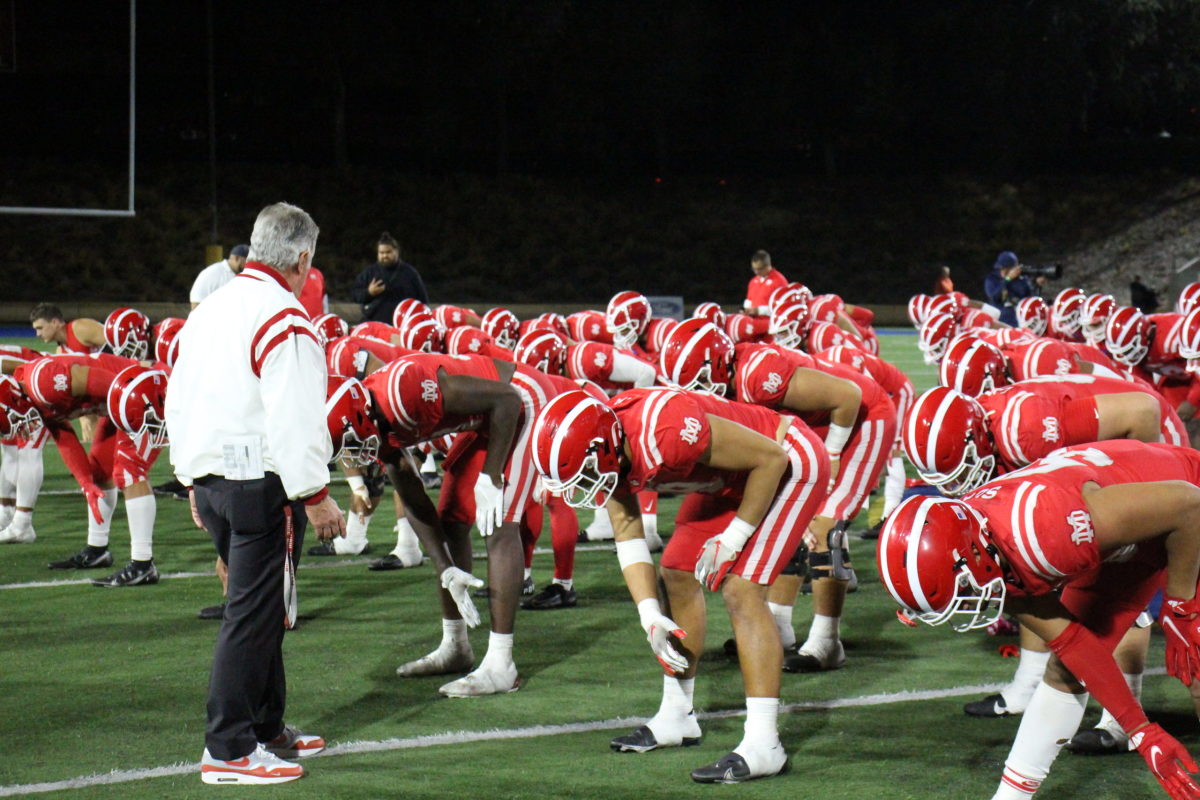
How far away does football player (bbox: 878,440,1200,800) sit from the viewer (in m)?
4.02

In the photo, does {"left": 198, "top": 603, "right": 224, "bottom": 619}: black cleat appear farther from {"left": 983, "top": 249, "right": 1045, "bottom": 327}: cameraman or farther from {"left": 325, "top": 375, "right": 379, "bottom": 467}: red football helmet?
{"left": 983, "top": 249, "right": 1045, "bottom": 327}: cameraman

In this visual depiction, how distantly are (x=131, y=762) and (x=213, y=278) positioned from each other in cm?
783

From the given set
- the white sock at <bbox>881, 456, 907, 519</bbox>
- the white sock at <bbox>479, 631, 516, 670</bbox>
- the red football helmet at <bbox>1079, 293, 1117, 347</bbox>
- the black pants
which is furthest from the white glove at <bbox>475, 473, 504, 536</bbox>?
the red football helmet at <bbox>1079, 293, 1117, 347</bbox>

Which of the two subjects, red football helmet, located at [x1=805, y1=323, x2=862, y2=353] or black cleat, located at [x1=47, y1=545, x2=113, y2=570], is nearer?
black cleat, located at [x1=47, y1=545, x2=113, y2=570]

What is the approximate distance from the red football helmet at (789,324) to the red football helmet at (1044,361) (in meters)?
3.27

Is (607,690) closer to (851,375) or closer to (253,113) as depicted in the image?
(851,375)

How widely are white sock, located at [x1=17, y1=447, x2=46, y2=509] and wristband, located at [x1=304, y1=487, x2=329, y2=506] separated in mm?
5325

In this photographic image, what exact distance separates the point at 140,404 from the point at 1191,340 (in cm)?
641

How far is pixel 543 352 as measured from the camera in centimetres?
955

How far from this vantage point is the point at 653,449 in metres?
5.01

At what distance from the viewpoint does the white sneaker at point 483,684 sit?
245 inches

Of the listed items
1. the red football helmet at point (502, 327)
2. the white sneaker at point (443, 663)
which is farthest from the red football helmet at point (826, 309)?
the white sneaker at point (443, 663)

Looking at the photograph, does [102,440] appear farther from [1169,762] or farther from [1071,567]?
[1169,762]

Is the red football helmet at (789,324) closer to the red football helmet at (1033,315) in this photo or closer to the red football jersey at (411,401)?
the red football helmet at (1033,315)
